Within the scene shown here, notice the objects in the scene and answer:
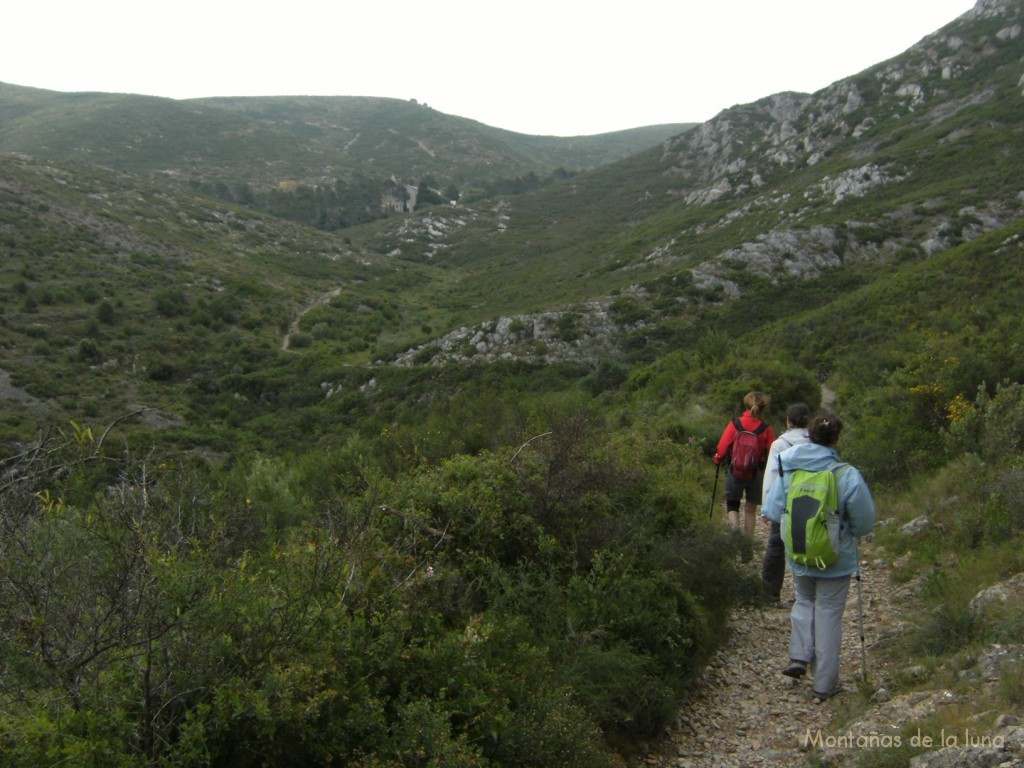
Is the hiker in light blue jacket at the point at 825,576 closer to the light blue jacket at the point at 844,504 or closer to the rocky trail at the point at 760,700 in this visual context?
the light blue jacket at the point at 844,504

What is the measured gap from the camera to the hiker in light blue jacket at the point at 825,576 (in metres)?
3.81

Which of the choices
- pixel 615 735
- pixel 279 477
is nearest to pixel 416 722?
pixel 615 735

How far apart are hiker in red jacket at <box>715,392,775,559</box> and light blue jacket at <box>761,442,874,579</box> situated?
2039mm

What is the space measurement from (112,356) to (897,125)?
155 feet

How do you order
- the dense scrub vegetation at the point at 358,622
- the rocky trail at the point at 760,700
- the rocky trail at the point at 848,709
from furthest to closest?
1. the rocky trail at the point at 760,700
2. the rocky trail at the point at 848,709
3. the dense scrub vegetation at the point at 358,622

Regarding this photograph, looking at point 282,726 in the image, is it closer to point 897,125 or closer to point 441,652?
point 441,652

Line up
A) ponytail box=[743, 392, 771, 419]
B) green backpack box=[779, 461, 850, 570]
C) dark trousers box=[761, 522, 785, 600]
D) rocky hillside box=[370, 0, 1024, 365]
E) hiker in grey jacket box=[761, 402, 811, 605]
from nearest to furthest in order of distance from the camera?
green backpack box=[779, 461, 850, 570] → hiker in grey jacket box=[761, 402, 811, 605] → dark trousers box=[761, 522, 785, 600] → ponytail box=[743, 392, 771, 419] → rocky hillside box=[370, 0, 1024, 365]

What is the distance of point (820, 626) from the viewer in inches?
155

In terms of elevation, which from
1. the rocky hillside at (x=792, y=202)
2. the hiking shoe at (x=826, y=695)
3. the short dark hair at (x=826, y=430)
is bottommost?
the hiking shoe at (x=826, y=695)

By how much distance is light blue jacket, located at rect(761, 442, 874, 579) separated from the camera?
3.79 metres

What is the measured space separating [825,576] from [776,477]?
0.72 metres

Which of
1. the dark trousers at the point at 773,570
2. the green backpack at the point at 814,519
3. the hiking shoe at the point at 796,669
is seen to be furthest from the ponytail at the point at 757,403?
the hiking shoe at the point at 796,669

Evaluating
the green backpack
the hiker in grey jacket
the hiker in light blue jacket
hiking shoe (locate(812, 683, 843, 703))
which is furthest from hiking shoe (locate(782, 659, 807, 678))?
the hiker in grey jacket

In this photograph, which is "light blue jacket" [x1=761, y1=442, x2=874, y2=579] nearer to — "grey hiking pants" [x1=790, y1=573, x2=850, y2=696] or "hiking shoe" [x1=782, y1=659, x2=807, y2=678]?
"grey hiking pants" [x1=790, y1=573, x2=850, y2=696]
